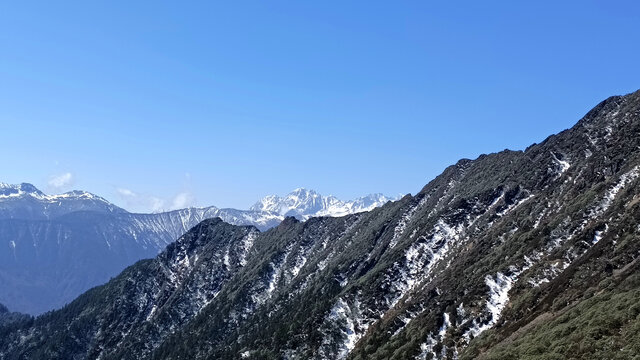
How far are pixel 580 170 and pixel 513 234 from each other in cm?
3402

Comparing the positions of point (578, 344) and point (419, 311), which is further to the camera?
point (419, 311)

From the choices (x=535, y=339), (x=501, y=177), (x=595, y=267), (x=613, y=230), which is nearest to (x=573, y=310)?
(x=535, y=339)

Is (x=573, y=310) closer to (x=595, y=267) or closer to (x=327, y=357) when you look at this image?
(x=595, y=267)

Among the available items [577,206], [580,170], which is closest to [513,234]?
[577,206]

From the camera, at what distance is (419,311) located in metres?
127

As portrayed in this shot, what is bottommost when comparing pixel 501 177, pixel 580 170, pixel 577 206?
pixel 577 206

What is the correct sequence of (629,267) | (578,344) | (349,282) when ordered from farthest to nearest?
1. (349,282)
2. (629,267)
3. (578,344)

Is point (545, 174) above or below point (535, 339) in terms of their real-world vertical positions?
above

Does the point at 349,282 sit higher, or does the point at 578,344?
the point at 349,282

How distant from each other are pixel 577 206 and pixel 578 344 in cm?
7896

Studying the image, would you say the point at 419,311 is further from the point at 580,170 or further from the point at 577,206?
the point at 580,170

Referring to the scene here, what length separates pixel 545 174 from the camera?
17488 centimetres

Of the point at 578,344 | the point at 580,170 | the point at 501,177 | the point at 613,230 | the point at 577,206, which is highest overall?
the point at 501,177

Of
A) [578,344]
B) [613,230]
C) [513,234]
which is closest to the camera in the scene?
[578,344]
